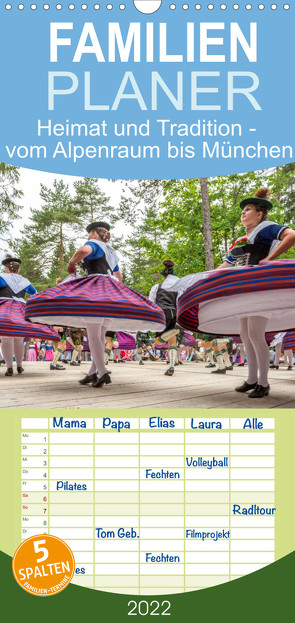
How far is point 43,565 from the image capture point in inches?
43.2

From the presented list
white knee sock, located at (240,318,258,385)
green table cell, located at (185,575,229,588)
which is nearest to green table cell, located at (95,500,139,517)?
green table cell, located at (185,575,229,588)

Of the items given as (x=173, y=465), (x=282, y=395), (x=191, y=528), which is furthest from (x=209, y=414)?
(x=282, y=395)

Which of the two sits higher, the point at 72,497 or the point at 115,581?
the point at 72,497

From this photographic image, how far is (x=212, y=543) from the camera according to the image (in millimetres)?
1188

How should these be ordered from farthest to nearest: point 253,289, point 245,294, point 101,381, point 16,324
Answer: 1. point 16,324
2. point 101,381
3. point 245,294
4. point 253,289

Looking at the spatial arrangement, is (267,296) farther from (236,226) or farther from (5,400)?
(236,226)

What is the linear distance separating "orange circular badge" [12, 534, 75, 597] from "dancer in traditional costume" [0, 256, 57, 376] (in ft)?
13.1

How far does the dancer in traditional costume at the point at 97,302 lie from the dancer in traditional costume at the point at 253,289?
432 millimetres

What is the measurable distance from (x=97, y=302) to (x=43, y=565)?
222cm

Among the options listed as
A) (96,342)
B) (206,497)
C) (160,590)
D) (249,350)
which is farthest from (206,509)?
(96,342)

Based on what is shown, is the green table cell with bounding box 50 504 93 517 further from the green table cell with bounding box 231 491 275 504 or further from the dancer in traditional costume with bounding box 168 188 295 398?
the dancer in traditional costume with bounding box 168 188 295 398

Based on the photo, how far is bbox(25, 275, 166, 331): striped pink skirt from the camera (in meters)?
3.18

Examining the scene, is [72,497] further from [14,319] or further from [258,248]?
[14,319]

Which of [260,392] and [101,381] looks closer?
[260,392]
